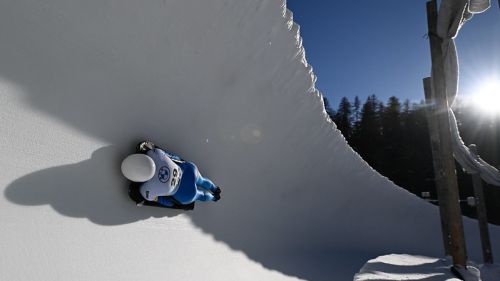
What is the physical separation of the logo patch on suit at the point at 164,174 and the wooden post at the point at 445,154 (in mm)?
2877

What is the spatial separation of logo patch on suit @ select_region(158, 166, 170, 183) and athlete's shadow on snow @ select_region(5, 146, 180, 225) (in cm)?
19

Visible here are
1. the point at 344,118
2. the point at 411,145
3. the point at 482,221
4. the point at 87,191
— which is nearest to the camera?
the point at 87,191

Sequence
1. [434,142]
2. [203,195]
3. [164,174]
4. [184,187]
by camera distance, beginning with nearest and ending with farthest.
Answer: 1. [164,174]
2. [184,187]
3. [203,195]
4. [434,142]

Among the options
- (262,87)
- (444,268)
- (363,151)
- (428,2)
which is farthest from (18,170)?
(363,151)

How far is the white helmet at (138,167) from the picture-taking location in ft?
6.04

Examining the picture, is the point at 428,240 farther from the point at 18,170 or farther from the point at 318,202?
the point at 18,170

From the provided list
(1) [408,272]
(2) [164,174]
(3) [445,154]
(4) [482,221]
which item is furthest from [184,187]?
(4) [482,221]

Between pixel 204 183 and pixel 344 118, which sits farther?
pixel 344 118

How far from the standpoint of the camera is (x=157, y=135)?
2.27 m

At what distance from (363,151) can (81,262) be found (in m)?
27.6

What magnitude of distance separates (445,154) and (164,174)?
9.59ft

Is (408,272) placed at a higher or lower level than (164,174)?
lower

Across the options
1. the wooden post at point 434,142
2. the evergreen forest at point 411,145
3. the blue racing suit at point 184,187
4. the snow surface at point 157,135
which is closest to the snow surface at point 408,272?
the snow surface at point 157,135

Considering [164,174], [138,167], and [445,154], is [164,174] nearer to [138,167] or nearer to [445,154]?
[138,167]
